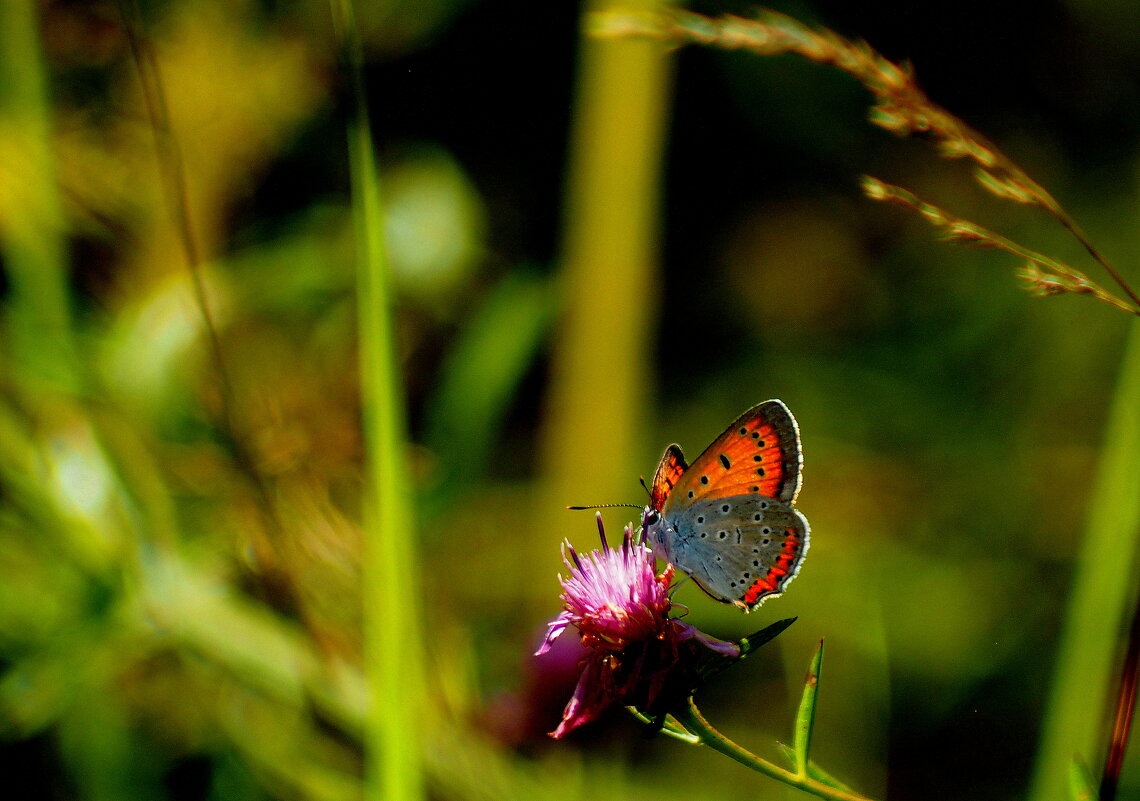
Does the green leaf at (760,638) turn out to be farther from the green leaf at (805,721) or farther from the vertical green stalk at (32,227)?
the vertical green stalk at (32,227)

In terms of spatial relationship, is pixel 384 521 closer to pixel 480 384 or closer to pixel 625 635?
pixel 625 635

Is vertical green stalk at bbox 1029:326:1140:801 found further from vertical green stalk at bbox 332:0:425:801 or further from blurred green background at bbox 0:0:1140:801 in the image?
vertical green stalk at bbox 332:0:425:801

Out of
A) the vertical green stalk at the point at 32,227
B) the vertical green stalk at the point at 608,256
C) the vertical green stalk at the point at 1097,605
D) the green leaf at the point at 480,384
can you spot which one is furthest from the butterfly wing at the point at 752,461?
the vertical green stalk at the point at 608,256

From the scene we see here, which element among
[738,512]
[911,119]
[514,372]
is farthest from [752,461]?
[514,372]

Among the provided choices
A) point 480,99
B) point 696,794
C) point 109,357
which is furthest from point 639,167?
point 696,794

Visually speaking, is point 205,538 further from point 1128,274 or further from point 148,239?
point 1128,274
